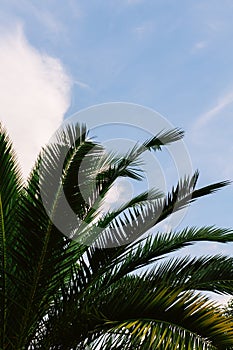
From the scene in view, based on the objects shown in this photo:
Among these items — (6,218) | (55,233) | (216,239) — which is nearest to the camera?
(55,233)

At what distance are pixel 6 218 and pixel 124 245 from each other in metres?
1.39

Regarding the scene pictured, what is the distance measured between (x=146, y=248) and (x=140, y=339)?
81.5 inches

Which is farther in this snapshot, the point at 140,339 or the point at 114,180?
the point at 114,180

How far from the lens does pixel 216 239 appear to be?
7785mm

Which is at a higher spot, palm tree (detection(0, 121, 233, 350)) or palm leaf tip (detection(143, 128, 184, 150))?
palm leaf tip (detection(143, 128, 184, 150))

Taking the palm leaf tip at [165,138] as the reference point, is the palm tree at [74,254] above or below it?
below

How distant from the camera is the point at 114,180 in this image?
6969 millimetres

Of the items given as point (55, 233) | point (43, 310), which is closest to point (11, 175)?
point (55, 233)

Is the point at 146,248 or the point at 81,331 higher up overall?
the point at 146,248

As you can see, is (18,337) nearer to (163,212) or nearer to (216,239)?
(163,212)

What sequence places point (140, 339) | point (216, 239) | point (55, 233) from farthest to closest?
point (216, 239) < point (55, 233) < point (140, 339)

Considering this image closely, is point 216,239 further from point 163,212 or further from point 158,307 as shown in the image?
point 158,307

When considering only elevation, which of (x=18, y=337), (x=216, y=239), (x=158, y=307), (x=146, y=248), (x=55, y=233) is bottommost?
(x=18, y=337)

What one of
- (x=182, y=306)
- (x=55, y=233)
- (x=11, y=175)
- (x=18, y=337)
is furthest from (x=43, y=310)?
(x=182, y=306)
